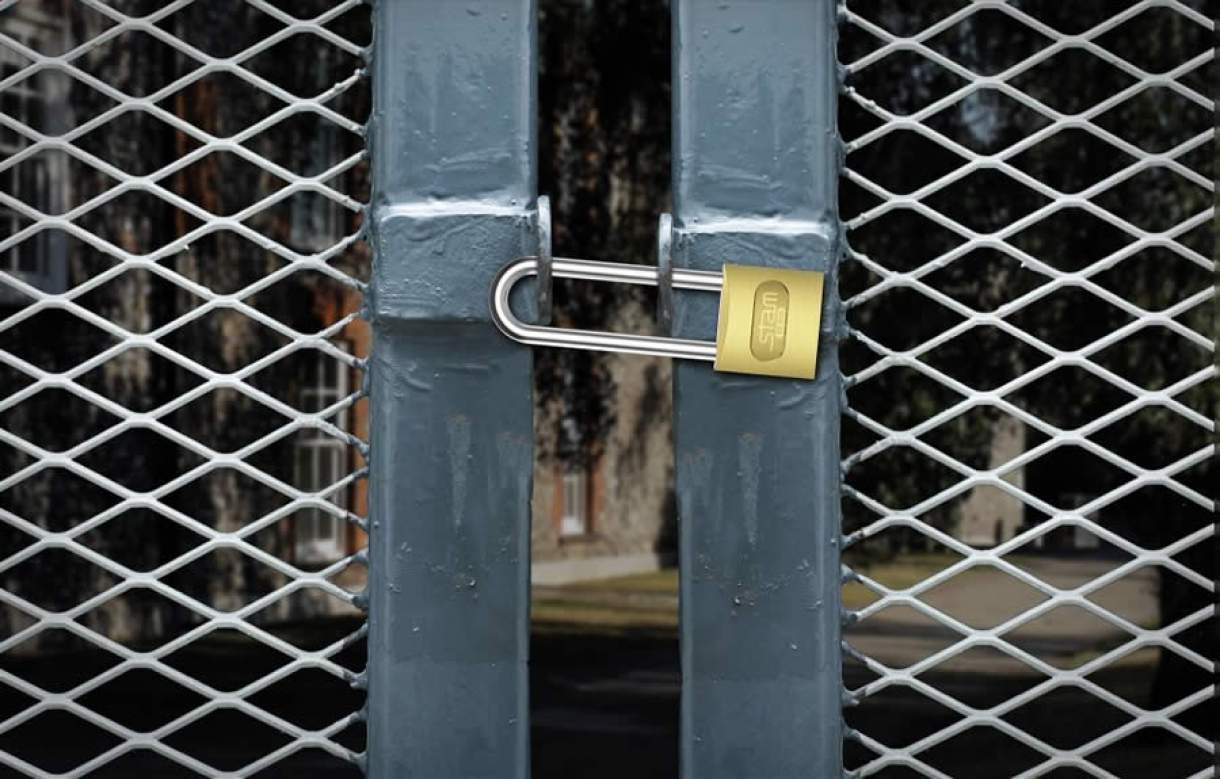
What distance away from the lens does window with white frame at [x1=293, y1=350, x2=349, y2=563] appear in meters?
14.8

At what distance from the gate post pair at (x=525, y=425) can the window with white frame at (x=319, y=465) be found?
12.8 meters

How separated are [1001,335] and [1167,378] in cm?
83

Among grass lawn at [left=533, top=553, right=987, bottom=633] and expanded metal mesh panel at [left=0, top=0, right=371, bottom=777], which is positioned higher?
expanded metal mesh panel at [left=0, top=0, right=371, bottom=777]

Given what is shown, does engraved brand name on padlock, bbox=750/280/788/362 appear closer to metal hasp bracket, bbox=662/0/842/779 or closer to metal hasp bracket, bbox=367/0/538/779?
metal hasp bracket, bbox=662/0/842/779

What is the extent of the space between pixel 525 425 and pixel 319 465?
44.7 feet

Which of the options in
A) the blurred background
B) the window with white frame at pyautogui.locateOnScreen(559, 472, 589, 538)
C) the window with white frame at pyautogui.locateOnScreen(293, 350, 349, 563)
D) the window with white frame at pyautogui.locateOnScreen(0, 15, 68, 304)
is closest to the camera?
the blurred background

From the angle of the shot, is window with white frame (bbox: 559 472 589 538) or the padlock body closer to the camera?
the padlock body

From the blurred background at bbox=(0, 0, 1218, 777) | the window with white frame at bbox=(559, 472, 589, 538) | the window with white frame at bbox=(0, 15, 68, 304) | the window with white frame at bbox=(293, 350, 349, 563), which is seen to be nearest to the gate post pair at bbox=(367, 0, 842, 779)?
the blurred background at bbox=(0, 0, 1218, 777)

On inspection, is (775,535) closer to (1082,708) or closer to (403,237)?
(403,237)

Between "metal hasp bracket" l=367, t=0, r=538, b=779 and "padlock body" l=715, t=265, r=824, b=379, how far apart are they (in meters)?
0.22

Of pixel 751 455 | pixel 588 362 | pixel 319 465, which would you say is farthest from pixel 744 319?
pixel 319 465

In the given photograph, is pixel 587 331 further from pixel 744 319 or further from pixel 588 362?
pixel 588 362

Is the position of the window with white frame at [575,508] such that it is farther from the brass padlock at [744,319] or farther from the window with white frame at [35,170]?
the brass padlock at [744,319]

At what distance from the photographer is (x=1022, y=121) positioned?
7.97 metres
